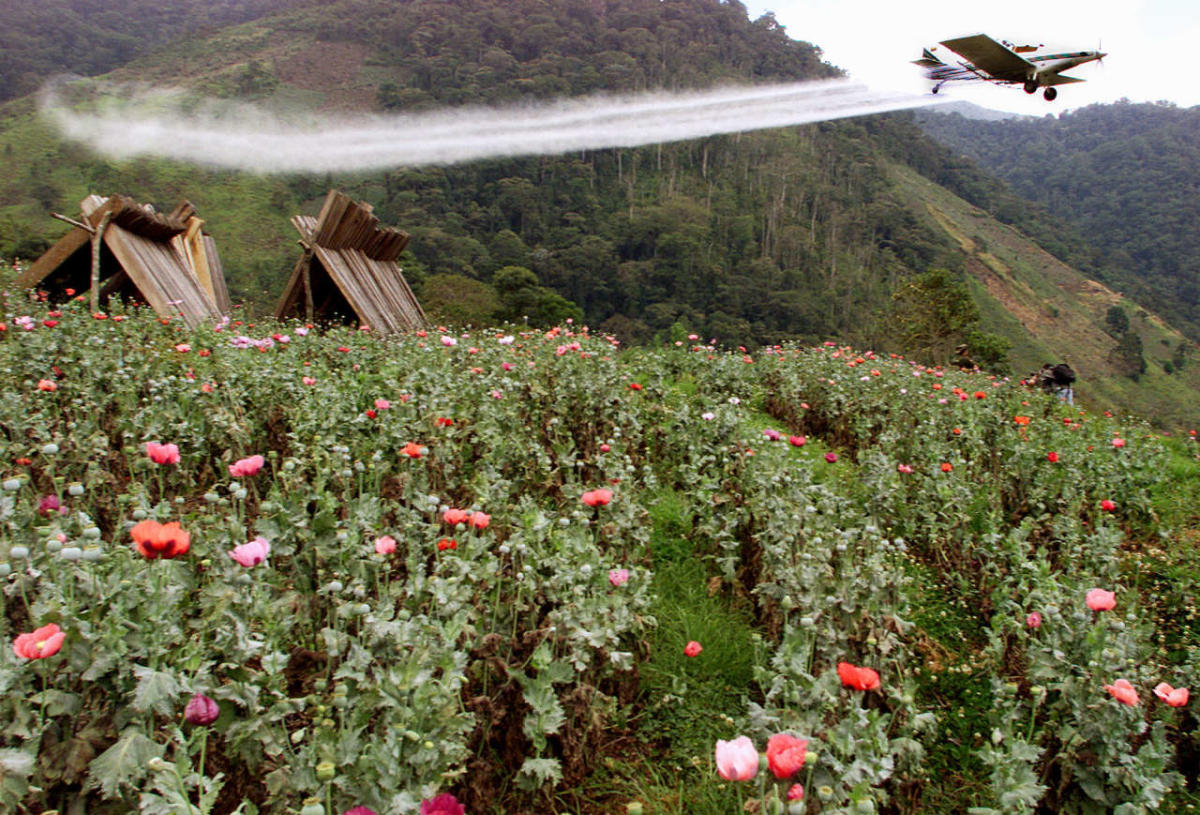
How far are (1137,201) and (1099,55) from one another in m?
134

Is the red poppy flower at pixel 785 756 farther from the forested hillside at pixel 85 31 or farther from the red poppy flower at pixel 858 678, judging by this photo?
the forested hillside at pixel 85 31

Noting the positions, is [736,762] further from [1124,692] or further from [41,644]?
[41,644]

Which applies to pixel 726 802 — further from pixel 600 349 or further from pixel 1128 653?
pixel 600 349

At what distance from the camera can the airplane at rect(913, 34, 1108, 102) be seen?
19.8 ft

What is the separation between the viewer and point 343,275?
10.4m

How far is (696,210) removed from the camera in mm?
69938

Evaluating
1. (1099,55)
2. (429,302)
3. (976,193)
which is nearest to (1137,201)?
(976,193)

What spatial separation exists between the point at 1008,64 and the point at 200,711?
7.19 meters

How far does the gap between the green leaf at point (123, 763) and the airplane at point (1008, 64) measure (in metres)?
6.72

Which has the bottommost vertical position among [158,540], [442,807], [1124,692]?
[1124,692]

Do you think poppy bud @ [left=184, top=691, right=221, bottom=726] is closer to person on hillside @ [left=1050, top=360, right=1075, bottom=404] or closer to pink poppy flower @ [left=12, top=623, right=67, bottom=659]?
pink poppy flower @ [left=12, top=623, right=67, bottom=659]

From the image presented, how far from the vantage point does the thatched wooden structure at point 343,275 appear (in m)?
10.2

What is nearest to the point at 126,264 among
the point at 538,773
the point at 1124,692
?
the point at 538,773

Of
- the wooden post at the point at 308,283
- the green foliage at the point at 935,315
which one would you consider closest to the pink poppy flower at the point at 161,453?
the wooden post at the point at 308,283
